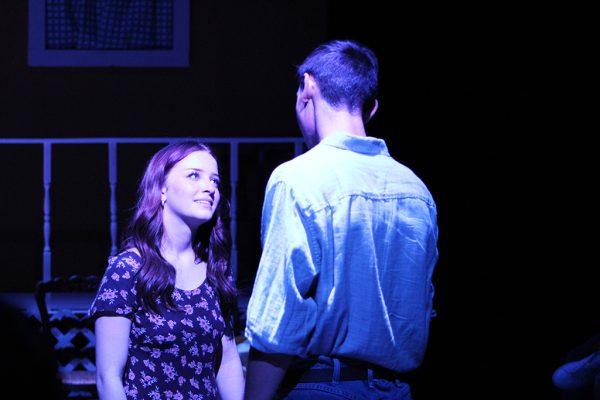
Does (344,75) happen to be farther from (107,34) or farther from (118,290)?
(107,34)

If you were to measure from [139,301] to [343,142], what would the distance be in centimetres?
74

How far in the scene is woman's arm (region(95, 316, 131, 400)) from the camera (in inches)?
79.4

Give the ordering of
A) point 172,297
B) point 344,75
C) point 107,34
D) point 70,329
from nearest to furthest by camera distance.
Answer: point 344,75
point 172,297
point 70,329
point 107,34

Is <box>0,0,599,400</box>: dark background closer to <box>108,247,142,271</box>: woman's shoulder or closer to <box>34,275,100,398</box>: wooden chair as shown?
<box>34,275,100,398</box>: wooden chair

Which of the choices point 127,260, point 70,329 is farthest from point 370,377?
point 70,329

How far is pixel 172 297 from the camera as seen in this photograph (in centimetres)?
217

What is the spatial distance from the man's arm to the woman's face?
2.12 feet

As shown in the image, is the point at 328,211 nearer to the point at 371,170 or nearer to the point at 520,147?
the point at 371,170

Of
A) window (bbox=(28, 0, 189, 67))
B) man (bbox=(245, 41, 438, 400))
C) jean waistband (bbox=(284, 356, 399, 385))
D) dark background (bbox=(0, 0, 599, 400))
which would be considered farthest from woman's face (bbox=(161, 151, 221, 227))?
window (bbox=(28, 0, 189, 67))

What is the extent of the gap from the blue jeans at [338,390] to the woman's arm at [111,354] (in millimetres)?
488

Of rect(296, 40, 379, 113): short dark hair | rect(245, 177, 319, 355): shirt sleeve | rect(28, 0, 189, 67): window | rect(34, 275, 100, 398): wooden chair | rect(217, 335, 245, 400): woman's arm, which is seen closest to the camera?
rect(245, 177, 319, 355): shirt sleeve

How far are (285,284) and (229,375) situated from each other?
73 cm

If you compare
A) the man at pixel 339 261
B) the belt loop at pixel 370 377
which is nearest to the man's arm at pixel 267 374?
the man at pixel 339 261

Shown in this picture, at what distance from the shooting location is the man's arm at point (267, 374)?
5.51 ft
